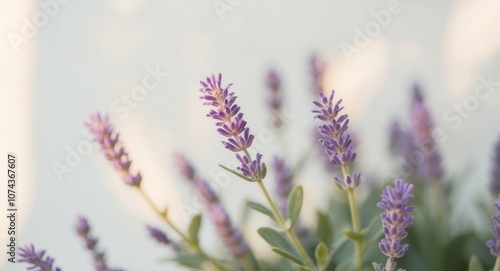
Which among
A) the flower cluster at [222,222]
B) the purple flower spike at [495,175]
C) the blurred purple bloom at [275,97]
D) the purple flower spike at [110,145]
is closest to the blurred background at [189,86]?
the blurred purple bloom at [275,97]

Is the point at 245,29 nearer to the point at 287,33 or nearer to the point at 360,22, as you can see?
the point at 287,33

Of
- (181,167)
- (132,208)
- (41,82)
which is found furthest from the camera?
(132,208)

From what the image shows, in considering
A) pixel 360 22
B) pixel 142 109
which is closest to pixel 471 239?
pixel 360 22

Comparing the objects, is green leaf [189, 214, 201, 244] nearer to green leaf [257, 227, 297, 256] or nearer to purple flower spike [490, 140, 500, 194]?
green leaf [257, 227, 297, 256]

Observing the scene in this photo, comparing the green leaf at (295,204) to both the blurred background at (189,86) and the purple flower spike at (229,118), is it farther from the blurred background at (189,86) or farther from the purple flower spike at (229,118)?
the blurred background at (189,86)

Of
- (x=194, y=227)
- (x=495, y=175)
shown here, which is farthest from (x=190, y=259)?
(x=495, y=175)

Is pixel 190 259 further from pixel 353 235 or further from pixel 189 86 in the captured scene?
pixel 189 86

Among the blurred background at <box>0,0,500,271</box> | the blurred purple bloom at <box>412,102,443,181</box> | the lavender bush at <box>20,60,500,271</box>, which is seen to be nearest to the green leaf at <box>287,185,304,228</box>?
the lavender bush at <box>20,60,500,271</box>
